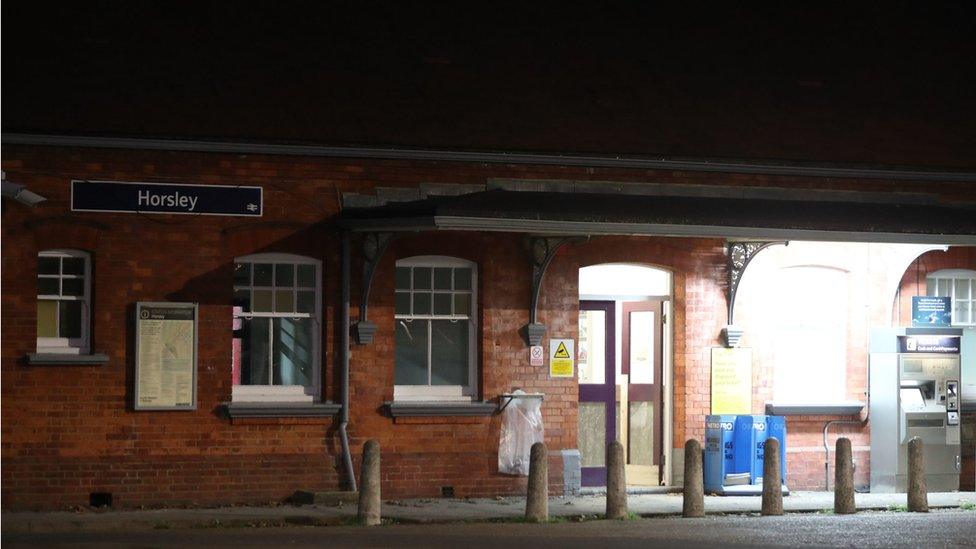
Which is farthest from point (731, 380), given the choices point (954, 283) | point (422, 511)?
point (422, 511)

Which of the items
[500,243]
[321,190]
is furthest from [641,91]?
[321,190]

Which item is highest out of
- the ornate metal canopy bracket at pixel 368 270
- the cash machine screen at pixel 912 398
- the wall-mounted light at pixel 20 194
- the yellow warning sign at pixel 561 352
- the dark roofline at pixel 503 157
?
the dark roofline at pixel 503 157

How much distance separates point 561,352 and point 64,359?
602 cm

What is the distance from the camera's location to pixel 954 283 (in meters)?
21.1

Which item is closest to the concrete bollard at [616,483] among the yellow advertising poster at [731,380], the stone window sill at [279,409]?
the yellow advertising poster at [731,380]

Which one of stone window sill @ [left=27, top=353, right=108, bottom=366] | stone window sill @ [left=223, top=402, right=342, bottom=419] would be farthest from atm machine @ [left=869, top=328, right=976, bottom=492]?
stone window sill @ [left=27, top=353, right=108, bottom=366]

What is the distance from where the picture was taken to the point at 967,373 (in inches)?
826

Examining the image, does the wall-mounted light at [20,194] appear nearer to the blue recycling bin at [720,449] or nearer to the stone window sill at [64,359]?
the stone window sill at [64,359]

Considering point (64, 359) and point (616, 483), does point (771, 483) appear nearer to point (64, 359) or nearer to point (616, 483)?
point (616, 483)

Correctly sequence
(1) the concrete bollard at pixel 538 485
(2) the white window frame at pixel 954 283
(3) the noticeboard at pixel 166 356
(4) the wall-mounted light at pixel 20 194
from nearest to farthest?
(1) the concrete bollard at pixel 538 485, (4) the wall-mounted light at pixel 20 194, (3) the noticeboard at pixel 166 356, (2) the white window frame at pixel 954 283

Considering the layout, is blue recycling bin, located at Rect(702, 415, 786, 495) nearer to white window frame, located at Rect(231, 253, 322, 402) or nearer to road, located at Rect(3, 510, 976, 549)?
road, located at Rect(3, 510, 976, 549)

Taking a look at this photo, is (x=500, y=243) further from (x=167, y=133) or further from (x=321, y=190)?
(x=167, y=133)

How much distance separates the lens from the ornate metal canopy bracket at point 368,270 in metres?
18.2

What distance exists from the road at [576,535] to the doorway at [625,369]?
3395mm
